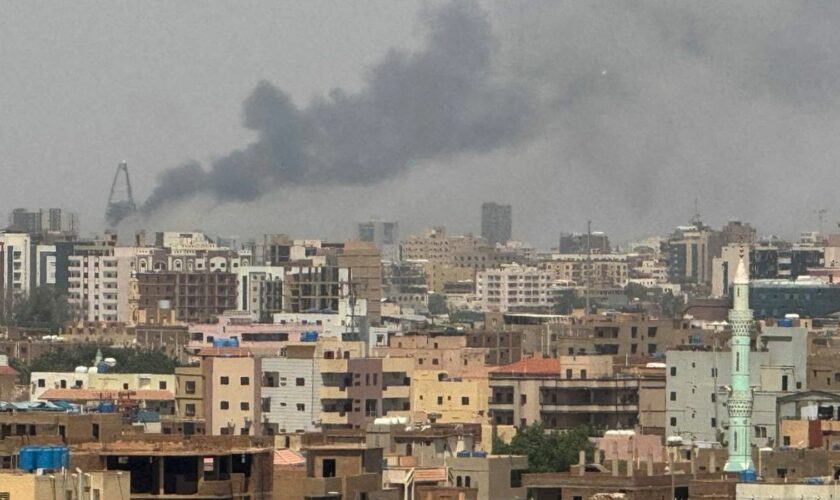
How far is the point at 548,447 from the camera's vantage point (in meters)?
57.3

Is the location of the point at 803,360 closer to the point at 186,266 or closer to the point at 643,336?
the point at 643,336

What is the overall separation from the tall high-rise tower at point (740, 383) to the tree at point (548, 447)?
7.14 feet

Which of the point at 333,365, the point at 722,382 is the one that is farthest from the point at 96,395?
the point at 722,382

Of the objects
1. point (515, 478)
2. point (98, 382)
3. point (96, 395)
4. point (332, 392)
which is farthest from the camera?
point (98, 382)

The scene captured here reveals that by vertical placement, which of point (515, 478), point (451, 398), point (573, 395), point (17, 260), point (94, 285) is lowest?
point (515, 478)

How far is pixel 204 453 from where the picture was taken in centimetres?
3434

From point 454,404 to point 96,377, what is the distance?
6858 mm

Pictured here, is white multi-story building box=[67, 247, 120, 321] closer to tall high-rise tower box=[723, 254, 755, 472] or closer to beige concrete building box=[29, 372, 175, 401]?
beige concrete building box=[29, 372, 175, 401]

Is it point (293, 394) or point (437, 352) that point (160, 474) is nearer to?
point (293, 394)

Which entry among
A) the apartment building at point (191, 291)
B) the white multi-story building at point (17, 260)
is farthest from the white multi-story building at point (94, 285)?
the white multi-story building at point (17, 260)

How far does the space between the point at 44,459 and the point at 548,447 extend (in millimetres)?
28044

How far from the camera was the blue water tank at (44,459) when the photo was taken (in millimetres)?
29625

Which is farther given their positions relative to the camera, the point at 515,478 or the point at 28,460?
the point at 515,478

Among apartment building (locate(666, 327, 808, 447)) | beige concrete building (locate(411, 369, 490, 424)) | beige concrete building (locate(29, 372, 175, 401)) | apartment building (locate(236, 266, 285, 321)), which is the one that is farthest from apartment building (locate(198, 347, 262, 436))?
apartment building (locate(236, 266, 285, 321))
